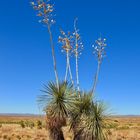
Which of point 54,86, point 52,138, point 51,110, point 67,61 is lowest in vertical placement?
point 52,138

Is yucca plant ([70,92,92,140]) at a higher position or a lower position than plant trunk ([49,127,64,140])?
higher

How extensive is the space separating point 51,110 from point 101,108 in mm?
2260

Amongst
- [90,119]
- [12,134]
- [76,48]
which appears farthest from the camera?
[12,134]

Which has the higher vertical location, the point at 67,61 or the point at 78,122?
the point at 67,61

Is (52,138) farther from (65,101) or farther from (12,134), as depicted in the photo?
(12,134)

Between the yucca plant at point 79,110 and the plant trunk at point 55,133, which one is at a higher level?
the yucca plant at point 79,110

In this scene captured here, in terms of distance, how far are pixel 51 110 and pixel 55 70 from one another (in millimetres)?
1824

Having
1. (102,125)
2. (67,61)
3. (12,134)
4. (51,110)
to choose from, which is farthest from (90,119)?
(12,134)

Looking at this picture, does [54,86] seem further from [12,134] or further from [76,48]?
[12,134]

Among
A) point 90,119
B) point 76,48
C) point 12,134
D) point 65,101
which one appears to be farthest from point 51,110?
point 12,134

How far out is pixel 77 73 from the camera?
58.1 ft

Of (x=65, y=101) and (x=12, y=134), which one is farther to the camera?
(x=12, y=134)

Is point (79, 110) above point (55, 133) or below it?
above

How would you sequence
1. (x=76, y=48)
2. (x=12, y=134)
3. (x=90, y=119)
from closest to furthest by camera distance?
(x=90, y=119), (x=76, y=48), (x=12, y=134)
